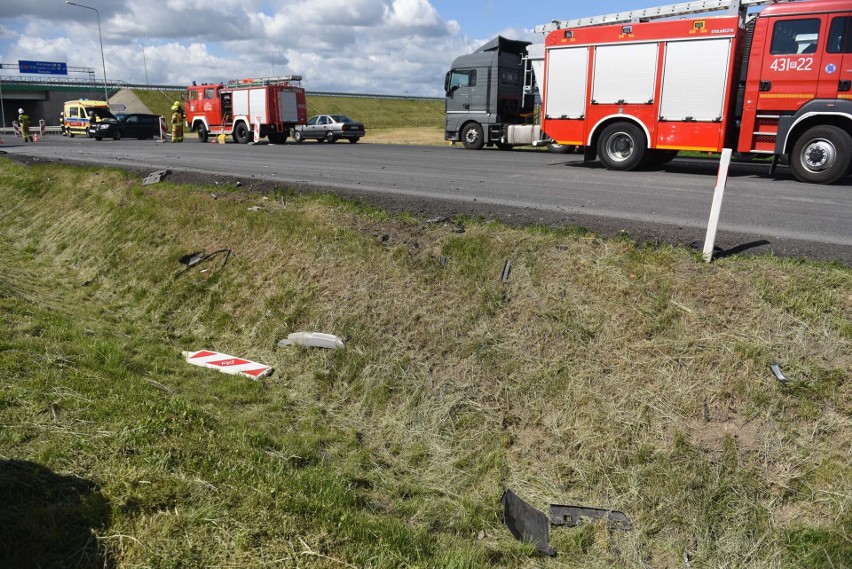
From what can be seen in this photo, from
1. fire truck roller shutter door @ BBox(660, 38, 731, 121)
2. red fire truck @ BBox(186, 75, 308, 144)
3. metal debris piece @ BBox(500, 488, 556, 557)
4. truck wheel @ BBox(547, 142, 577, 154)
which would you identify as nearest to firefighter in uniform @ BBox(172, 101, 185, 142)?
red fire truck @ BBox(186, 75, 308, 144)

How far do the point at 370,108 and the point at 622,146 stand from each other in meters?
62.5

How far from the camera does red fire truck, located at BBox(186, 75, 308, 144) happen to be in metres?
28.9

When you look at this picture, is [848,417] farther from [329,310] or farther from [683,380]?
[329,310]

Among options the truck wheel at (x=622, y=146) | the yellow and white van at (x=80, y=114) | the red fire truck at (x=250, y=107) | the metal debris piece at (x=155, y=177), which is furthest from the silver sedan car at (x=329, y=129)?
the metal debris piece at (x=155, y=177)

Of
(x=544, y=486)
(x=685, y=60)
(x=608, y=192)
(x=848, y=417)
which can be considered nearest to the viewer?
(x=848, y=417)

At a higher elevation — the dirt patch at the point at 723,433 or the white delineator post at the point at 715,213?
the white delineator post at the point at 715,213

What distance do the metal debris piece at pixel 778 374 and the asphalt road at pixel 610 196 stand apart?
152cm

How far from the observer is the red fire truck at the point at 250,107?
94.9ft

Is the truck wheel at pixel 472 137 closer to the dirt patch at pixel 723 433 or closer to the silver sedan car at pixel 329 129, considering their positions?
the silver sedan car at pixel 329 129

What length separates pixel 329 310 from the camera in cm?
634

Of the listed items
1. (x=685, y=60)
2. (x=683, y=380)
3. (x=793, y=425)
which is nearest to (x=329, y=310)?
(x=683, y=380)

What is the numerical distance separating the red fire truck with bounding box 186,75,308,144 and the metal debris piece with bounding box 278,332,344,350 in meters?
24.9

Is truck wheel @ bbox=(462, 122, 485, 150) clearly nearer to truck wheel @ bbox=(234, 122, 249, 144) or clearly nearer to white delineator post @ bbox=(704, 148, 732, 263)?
truck wheel @ bbox=(234, 122, 249, 144)

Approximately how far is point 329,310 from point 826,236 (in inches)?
201
